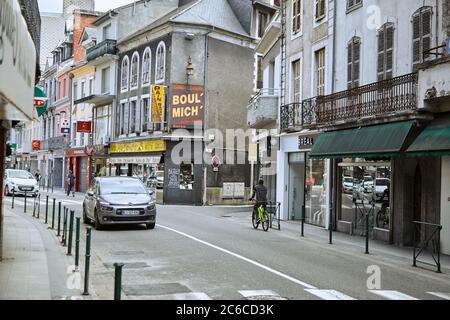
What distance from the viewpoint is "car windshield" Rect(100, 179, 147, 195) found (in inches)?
722

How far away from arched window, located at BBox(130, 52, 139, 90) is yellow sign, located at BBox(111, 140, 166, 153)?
13.3 ft

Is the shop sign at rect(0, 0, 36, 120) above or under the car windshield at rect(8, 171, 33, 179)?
above

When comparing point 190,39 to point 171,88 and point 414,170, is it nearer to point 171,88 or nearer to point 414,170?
point 171,88

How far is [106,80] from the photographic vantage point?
44.1 metres

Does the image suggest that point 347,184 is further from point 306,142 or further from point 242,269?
point 242,269

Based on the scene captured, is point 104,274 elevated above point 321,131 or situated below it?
below

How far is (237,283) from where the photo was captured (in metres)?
9.52

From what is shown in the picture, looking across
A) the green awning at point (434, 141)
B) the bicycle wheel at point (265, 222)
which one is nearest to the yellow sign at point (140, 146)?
the bicycle wheel at point (265, 222)

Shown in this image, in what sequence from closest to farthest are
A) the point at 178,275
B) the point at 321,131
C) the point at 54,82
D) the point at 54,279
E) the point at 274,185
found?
the point at 54,279
the point at 178,275
the point at 321,131
the point at 274,185
the point at 54,82

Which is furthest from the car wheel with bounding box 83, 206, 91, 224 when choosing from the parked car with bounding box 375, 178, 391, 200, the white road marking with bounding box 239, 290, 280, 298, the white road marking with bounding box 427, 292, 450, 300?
the white road marking with bounding box 427, 292, 450, 300

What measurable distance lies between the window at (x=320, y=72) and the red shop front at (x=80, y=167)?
28.3m

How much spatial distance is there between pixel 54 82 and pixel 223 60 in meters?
27.3

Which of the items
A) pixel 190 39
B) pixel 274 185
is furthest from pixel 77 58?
pixel 274 185

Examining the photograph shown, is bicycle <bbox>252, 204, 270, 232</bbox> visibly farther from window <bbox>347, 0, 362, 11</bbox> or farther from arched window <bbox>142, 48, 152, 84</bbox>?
arched window <bbox>142, 48, 152, 84</bbox>
